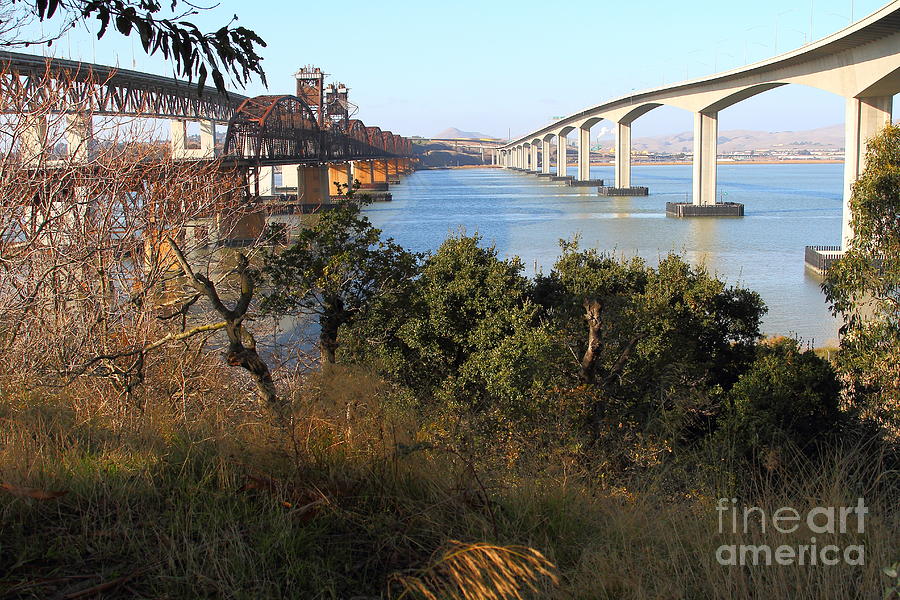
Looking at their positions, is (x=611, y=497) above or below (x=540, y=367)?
above

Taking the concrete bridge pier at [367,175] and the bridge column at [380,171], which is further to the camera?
the bridge column at [380,171]

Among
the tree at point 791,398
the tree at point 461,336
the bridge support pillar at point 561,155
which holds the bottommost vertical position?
the tree at point 791,398

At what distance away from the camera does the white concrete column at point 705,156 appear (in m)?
54.4

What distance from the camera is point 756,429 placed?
9258 millimetres

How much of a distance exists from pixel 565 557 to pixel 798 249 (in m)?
37.2

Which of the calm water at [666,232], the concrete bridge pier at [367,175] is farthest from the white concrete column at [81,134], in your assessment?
the concrete bridge pier at [367,175]

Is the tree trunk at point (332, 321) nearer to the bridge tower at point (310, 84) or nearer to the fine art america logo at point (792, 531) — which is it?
the fine art america logo at point (792, 531)

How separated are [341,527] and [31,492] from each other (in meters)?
1.18

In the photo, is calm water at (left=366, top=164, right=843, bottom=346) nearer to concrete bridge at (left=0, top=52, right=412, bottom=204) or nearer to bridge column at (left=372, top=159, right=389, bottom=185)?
concrete bridge at (left=0, top=52, right=412, bottom=204)

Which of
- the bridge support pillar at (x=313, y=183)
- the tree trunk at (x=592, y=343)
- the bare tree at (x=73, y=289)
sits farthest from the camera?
the bridge support pillar at (x=313, y=183)

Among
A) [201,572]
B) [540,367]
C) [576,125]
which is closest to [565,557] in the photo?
[201,572]

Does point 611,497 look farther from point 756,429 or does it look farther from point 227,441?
point 756,429

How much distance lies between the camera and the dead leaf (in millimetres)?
3125

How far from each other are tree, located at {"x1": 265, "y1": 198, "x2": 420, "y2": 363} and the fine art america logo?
7198 millimetres
